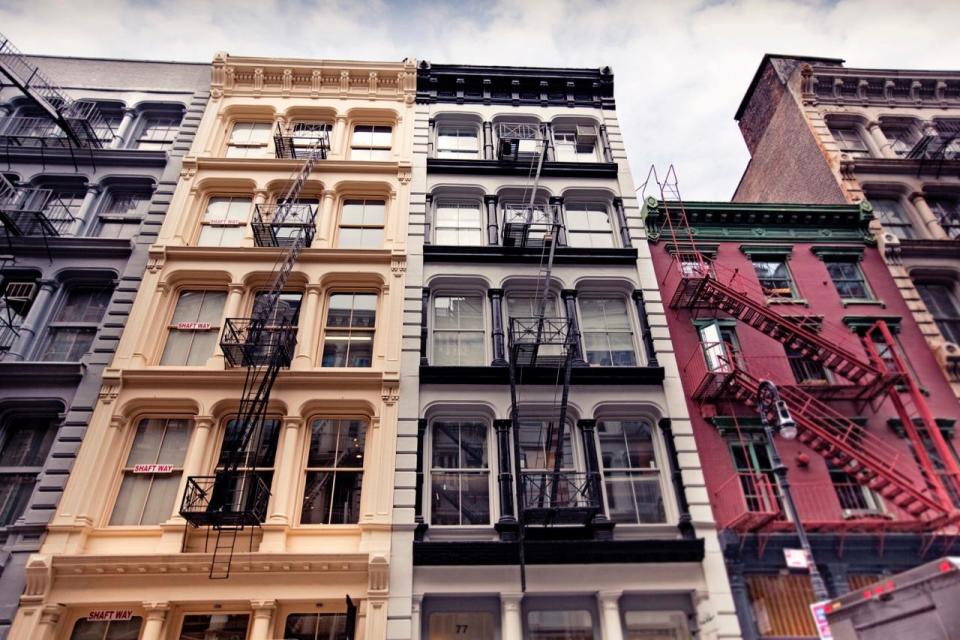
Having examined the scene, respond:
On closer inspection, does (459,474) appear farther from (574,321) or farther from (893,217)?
(893,217)

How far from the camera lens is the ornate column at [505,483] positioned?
12.9 meters

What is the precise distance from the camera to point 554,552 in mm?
12492

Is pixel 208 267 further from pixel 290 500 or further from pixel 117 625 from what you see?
pixel 117 625

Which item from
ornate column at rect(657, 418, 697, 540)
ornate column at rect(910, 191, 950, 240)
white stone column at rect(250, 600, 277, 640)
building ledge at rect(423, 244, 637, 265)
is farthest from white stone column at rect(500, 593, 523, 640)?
ornate column at rect(910, 191, 950, 240)

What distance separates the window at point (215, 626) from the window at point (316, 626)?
0.90 m

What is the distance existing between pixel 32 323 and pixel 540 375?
44.9 feet

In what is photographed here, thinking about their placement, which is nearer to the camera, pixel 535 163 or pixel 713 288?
pixel 713 288

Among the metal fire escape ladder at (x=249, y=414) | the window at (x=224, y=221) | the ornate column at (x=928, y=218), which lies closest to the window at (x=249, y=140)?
the window at (x=224, y=221)

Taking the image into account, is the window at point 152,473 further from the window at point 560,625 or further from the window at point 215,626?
the window at point 560,625

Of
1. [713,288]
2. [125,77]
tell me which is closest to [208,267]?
[125,77]

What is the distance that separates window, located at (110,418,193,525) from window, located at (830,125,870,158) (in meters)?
24.6

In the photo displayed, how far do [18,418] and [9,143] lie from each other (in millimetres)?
10289

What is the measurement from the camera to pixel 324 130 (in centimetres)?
2073

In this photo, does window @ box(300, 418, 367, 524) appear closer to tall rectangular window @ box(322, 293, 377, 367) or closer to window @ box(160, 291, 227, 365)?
tall rectangular window @ box(322, 293, 377, 367)
